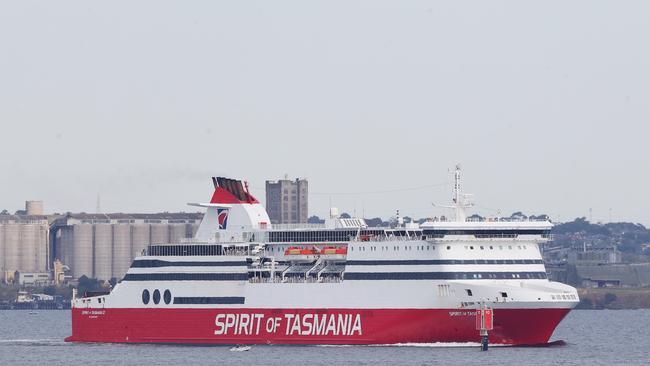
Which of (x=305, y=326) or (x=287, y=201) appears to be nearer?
(x=305, y=326)

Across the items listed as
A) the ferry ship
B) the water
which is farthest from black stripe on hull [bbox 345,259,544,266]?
the water

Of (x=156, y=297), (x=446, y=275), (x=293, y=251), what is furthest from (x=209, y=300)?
(x=446, y=275)

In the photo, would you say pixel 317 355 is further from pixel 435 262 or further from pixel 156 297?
pixel 156 297

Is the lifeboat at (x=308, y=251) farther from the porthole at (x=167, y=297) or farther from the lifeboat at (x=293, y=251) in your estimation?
the porthole at (x=167, y=297)

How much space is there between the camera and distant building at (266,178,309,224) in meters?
182

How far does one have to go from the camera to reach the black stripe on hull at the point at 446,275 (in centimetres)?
7094

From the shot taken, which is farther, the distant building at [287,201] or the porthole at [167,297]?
the distant building at [287,201]

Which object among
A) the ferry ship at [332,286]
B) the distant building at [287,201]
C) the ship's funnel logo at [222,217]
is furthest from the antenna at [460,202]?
the distant building at [287,201]

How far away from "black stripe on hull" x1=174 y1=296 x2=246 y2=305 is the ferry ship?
0.16ft

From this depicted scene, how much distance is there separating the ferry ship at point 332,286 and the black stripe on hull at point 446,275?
0.15ft

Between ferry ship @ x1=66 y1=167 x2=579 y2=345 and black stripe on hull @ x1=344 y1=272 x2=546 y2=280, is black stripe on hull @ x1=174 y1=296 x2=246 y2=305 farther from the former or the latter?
black stripe on hull @ x1=344 y1=272 x2=546 y2=280

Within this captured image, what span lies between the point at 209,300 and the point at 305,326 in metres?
5.53

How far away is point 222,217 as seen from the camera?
8212cm

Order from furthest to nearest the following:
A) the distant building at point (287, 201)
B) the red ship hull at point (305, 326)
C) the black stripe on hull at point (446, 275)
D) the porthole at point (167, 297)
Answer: the distant building at point (287, 201) → the porthole at point (167, 297) → the black stripe on hull at point (446, 275) → the red ship hull at point (305, 326)
